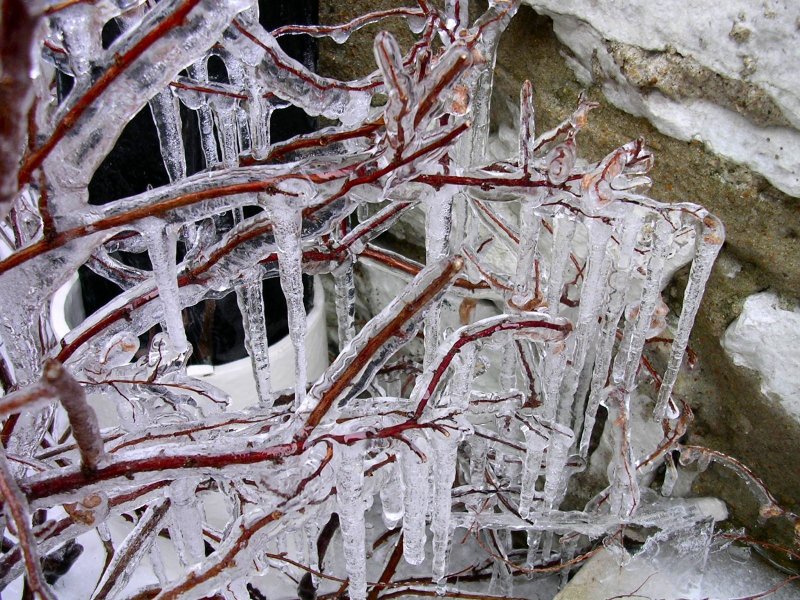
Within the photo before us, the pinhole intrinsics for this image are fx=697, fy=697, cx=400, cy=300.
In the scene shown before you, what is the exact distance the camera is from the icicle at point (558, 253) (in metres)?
0.59

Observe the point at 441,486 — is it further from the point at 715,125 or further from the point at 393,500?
the point at 715,125

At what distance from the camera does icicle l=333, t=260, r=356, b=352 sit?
0.67 meters

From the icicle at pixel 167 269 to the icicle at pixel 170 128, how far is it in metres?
0.16

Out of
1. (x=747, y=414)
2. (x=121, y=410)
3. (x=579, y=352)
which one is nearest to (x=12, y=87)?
(x=121, y=410)

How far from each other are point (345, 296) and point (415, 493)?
0.80 feet

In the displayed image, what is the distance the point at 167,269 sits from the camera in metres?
0.46

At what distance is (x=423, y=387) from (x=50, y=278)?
0.82ft

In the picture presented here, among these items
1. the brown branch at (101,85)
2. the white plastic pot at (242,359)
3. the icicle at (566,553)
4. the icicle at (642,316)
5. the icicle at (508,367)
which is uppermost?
the brown branch at (101,85)

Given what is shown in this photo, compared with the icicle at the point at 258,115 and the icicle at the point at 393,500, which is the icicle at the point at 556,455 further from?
the icicle at the point at 258,115

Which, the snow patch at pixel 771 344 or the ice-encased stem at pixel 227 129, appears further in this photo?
the snow patch at pixel 771 344

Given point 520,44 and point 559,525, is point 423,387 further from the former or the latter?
point 520,44

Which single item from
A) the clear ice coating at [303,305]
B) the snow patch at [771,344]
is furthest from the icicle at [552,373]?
the snow patch at [771,344]

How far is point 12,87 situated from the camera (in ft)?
0.79

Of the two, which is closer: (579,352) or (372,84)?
(372,84)
